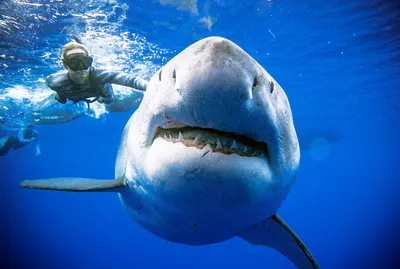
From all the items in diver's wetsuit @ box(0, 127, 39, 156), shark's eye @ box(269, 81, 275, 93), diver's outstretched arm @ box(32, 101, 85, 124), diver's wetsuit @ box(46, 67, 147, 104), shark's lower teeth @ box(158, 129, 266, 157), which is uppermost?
diver's wetsuit @ box(46, 67, 147, 104)

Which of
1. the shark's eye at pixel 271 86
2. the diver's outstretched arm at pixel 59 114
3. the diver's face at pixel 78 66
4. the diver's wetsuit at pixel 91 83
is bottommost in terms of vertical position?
the diver's outstretched arm at pixel 59 114

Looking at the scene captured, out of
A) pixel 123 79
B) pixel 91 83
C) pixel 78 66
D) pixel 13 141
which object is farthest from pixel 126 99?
pixel 13 141

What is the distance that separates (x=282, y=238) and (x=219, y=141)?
8.40 feet

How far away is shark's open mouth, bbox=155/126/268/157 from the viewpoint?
1533mm

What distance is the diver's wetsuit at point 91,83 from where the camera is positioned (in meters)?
6.76

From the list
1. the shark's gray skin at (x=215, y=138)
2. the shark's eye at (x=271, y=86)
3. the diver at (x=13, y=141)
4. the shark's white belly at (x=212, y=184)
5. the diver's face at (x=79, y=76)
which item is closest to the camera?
the shark's gray skin at (x=215, y=138)

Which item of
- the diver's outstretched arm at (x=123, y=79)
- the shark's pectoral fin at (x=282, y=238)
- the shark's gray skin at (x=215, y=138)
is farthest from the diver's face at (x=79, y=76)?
the shark's pectoral fin at (x=282, y=238)

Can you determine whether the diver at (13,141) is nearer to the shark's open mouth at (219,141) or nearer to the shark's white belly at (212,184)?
the shark's white belly at (212,184)

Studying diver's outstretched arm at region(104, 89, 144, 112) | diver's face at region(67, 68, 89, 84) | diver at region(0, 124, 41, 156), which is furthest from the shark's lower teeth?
diver at region(0, 124, 41, 156)

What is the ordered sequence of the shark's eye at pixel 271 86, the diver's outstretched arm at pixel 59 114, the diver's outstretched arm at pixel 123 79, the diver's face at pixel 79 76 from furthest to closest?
1. the diver's outstretched arm at pixel 59 114
2. the diver's outstretched arm at pixel 123 79
3. the diver's face at pixel 79 76
4. the shark's eye at pixel 271 86

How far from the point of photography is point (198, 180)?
153 centimetres

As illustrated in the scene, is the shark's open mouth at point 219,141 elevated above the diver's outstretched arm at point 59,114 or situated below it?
above

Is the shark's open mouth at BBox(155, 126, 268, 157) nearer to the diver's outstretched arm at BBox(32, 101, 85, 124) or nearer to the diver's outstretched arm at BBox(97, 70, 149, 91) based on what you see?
the diver's outstretched arm at BBox(97, 70, 149, 91)

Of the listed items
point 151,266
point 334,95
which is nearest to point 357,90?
point 334,95
